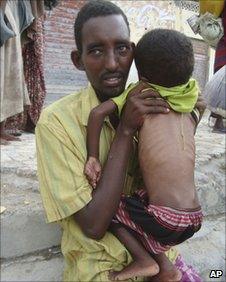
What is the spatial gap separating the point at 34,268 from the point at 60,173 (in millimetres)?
766

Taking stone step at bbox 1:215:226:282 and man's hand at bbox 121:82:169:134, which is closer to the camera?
man's hand at bbox 121:82:169:134

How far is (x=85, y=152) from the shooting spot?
157 centimetres

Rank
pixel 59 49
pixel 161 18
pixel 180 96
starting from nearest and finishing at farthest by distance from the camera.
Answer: pixel 180 96
pixel 59 49
pixel 161 18

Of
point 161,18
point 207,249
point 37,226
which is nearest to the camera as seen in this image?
point 37,226

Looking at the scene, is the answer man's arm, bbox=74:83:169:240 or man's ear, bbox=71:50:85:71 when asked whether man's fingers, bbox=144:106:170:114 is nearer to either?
man's arm, bbox=74:83:169:240

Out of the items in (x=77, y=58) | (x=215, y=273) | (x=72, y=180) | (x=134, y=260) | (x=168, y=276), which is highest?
(x=77, y=58)

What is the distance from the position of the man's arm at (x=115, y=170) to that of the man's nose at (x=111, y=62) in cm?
14

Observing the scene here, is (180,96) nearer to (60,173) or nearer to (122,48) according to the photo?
(122,48)

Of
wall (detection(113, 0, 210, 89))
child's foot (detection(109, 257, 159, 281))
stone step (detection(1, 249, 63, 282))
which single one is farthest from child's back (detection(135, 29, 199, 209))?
wall (detection(113, 0, 210, 89))

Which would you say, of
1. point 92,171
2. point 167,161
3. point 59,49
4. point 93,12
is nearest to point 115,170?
point 92,171

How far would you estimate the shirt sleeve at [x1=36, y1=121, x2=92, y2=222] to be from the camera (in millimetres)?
1510

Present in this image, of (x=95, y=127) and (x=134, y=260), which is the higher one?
(x=95, y=127)

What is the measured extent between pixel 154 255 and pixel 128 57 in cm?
81

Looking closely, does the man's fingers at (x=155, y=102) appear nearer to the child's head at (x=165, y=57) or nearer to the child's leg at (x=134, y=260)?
the child's head at (x=165, y=57)
